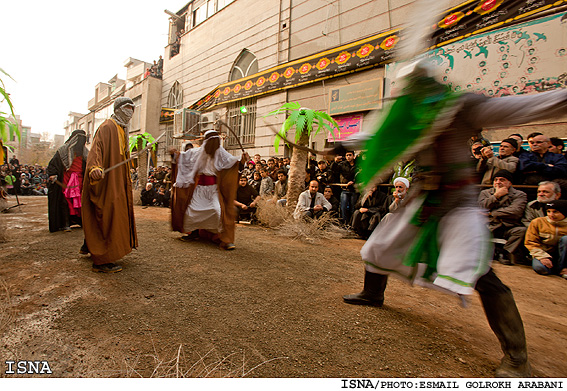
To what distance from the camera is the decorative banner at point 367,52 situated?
6.23 metres

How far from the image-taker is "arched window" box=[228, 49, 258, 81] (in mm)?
14273

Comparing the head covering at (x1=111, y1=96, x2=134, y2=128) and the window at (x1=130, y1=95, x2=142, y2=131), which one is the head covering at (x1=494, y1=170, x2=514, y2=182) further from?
the window at (x1=130, y1=95, x2=142, y2=131)

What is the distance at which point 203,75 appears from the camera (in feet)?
57.2

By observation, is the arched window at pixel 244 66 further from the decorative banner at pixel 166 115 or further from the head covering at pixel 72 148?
the head covering at pixel 72 148

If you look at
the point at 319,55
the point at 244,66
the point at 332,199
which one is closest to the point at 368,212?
the point at 332,199

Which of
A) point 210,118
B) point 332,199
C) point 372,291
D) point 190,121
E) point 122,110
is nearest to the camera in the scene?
point 372,291

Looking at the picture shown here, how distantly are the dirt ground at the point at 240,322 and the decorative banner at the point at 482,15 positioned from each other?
499 cm

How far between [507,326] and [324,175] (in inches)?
236

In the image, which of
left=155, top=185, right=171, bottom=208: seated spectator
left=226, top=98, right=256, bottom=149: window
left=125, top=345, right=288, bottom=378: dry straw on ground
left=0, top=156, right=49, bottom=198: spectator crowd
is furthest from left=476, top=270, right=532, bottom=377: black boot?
left=0, top=156, right=49, bottom=198: spectator crowd

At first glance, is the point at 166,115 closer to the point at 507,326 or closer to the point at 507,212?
the point at 507,212

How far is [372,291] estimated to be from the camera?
2.54m

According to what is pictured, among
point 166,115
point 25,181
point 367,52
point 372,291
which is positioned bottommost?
point 372,291

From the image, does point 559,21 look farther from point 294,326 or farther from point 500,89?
point 294,326

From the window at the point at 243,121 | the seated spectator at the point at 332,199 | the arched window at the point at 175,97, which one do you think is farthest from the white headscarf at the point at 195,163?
the arched window at the point at 175,97
